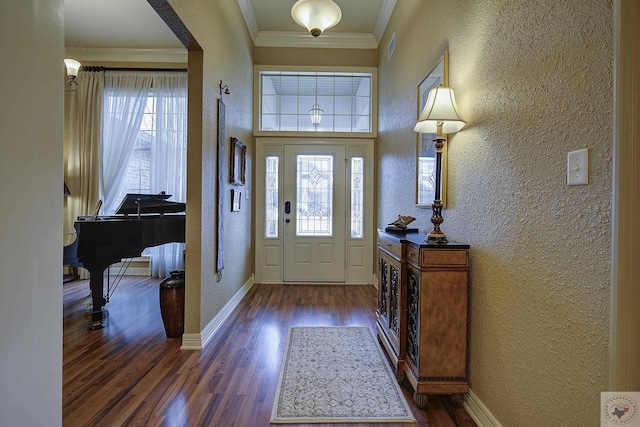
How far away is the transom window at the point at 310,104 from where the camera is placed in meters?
4.58

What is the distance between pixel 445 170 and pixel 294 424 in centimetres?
185

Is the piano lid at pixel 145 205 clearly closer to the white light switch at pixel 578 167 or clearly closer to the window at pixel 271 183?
the window at pixel 271 183

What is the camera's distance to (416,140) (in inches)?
107

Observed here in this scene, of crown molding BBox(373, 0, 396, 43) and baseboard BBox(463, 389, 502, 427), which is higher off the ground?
crown molding BBox(373, 0, 396, 43)

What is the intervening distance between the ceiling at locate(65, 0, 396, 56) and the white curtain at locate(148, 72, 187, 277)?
553mm

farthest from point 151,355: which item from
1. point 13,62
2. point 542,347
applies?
point 542,347

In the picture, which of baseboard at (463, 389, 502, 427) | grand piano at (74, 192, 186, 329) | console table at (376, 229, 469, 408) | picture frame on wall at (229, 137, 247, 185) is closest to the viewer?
baseboard at (463, 389, 502, 427)

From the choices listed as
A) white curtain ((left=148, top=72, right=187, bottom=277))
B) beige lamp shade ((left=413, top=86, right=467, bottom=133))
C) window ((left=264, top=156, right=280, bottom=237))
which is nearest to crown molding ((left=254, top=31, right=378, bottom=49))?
white curtain ((left=148, top=72, right=187, bottom=277))

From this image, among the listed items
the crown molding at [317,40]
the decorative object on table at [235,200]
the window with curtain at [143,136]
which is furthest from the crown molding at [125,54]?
the decorative object on table at [235,200]

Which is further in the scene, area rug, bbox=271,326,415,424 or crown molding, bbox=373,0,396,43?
crown molding, bbox=373,0,396,43

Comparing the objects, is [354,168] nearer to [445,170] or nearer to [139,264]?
[445,170]

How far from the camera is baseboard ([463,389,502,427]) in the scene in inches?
60.3

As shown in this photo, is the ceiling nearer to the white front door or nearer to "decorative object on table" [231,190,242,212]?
the white front door

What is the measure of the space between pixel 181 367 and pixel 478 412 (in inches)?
77.3
